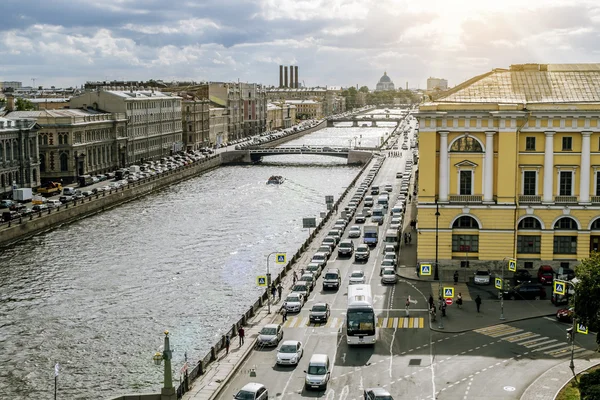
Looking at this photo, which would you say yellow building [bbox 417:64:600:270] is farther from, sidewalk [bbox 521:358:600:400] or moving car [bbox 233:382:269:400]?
moving car [bbox 233:382:269:400]

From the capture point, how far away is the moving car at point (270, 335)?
38.5 m

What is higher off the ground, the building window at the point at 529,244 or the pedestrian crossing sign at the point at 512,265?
the building window at the point at 529,244

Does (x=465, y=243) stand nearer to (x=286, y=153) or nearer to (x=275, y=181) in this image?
(x=275, y=181)

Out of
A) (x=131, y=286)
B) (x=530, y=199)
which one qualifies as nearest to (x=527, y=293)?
(x=530, y=199)

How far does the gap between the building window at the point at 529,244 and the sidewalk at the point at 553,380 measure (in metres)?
17.8

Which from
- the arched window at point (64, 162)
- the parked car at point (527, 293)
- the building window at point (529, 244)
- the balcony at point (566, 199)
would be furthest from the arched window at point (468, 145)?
the arched window at point (64, 162)

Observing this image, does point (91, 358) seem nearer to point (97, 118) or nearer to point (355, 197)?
point (355, 197)

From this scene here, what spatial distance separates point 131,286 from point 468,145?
22.8 meters

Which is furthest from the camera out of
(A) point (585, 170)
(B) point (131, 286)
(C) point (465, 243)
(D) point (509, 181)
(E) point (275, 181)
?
(E) point (275, 181)

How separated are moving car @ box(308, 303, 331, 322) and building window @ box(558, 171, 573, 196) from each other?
58.9 feet

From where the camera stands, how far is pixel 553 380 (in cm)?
3312

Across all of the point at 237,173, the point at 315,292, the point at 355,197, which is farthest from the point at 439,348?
the point at 237,173

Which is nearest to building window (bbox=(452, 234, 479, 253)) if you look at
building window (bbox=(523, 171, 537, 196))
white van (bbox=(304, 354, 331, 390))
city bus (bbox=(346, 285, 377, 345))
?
building window (bbox=(523, 171, 537, 196))

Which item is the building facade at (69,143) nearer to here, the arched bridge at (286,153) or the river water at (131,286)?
the river water at (131,286)
